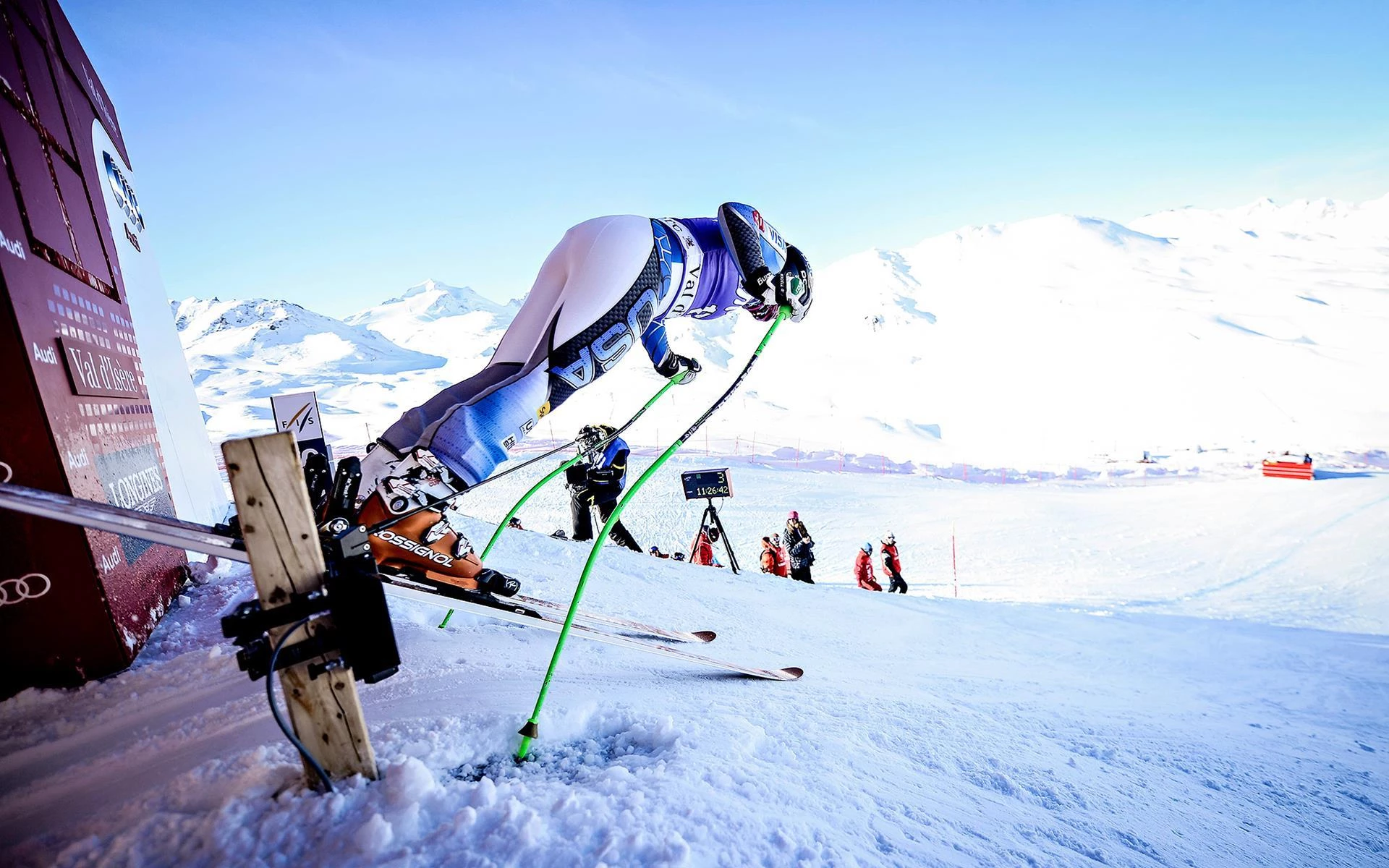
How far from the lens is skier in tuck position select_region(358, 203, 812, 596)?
86.2 inches

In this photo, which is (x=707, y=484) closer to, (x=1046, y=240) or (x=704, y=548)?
(x=704, y=548)

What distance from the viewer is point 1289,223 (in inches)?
7175

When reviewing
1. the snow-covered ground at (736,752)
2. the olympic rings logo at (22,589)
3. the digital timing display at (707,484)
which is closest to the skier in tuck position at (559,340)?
the snow-covered ground at (736,752)

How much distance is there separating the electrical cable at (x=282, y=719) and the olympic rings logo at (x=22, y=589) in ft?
6.27

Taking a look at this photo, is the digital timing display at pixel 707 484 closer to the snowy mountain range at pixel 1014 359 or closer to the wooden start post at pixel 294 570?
the wooden start post at pixel 294 570

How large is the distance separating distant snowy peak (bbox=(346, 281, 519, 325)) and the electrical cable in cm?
16146

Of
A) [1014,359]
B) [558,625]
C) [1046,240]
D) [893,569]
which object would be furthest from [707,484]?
[1046,240]

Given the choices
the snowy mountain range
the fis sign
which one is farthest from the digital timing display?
the snowy mountain range

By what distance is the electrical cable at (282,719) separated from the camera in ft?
4.29

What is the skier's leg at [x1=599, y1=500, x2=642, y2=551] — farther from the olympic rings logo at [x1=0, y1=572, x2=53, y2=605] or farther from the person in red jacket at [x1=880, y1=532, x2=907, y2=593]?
the olympic rings logo at [x1=0, y1=572, x2=53, y2=605]

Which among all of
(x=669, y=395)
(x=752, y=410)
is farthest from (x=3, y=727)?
(x=752, y=410)

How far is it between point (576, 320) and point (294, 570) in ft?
4.62

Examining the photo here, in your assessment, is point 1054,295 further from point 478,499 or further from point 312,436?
point 312,436

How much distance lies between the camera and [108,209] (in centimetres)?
494
